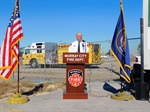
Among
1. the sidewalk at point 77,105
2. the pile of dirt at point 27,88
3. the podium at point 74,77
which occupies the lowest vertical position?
the sidewalk at point 77,105

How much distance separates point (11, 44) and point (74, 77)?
89.5 inches

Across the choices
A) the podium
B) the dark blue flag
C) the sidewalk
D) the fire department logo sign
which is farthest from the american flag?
the dark blue flag

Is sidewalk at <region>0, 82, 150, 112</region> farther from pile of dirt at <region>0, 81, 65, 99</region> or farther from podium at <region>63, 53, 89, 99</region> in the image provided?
pile of dirt at <region>0, 81, 65, 99</region>

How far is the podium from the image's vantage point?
8.15 meters

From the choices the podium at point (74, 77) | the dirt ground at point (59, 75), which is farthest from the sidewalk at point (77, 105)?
the dirt ground at point (59, 75)

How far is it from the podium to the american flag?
1.60 meters

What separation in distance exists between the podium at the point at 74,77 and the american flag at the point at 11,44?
1.60m

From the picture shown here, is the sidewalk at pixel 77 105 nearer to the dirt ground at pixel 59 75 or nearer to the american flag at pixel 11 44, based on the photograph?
the american flag at pixel 11 44

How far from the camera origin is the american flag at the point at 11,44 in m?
7.65

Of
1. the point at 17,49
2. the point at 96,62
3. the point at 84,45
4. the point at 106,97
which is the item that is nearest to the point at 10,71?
the point at 17,49

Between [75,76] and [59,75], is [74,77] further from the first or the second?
[59,75]

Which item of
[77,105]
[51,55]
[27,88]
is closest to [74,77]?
[77,105]

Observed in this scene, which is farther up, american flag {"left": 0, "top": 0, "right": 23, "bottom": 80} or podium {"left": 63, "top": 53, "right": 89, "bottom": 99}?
american flag {"left": 0, "top": 0, "right": 23, "bottom": 80}

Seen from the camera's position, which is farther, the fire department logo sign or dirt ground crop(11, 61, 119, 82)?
dirt ground crop(11, 61, 119, 82)
